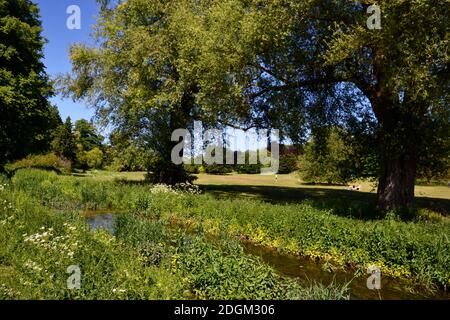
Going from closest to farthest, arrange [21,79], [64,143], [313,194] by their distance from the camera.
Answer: [313,194] → [21,79] → [64,143]

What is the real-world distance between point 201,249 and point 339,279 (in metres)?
4.19

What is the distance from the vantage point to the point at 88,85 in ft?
104

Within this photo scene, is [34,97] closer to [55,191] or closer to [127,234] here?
[55,191]

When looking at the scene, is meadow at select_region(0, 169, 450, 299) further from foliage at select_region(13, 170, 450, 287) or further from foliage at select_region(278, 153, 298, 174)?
foliage at select_region(278, 153, 298, 174)

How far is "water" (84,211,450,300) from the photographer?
33.3ft

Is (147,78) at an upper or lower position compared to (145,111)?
upper

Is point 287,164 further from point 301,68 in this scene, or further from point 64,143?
point 301,68

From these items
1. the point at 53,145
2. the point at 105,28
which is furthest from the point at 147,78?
the point at 53,145

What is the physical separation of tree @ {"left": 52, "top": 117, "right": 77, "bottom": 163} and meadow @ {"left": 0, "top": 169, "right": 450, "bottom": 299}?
46.9 m

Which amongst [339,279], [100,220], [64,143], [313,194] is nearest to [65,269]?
[339,279]

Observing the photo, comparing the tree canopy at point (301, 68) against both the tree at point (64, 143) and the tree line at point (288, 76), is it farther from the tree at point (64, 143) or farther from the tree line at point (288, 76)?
the tree at point (64, 143)

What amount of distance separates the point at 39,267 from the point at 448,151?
20.1 metres

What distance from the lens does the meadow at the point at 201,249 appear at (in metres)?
7.50

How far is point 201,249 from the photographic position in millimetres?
9680
